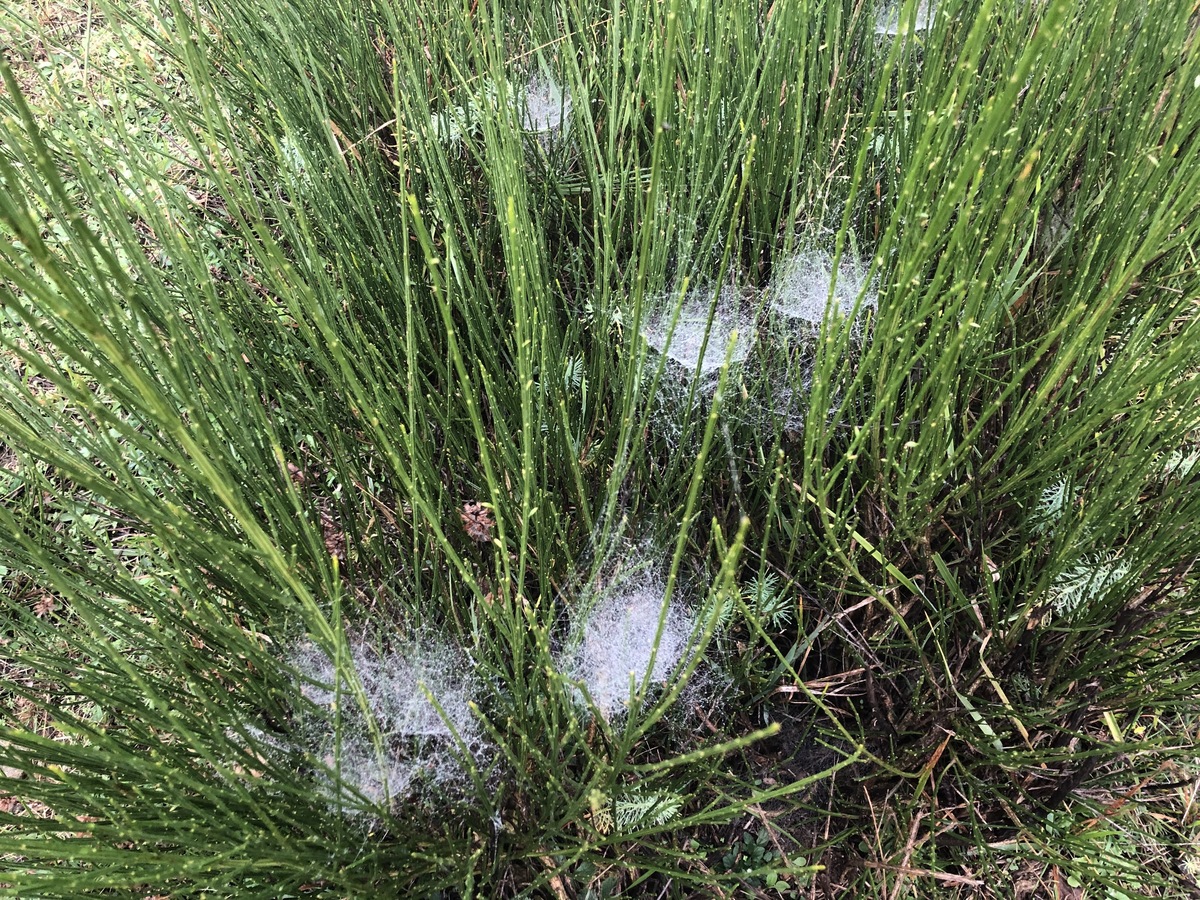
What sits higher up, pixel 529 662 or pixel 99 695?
pixel 99 695

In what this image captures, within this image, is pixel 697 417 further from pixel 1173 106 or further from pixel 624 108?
pixel 1173 106

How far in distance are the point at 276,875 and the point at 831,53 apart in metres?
1.61

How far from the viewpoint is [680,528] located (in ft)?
3.30

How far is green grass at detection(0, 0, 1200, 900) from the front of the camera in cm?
91

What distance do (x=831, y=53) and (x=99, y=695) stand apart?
1550 millimetres

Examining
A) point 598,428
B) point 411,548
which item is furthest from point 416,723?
point 598,428

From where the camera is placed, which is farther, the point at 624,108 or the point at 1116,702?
the point at 624,108

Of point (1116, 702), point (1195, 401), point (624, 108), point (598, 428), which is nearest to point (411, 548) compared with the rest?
point (598, 428)

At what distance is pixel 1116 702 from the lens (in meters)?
1.11

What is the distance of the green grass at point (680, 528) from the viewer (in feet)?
2.97

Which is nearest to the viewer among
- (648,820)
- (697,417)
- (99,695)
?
(99,695)

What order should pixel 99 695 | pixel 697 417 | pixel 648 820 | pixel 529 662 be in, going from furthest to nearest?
pixel 697 417, pixel 529 662, pixel 648 820, pixel 99 695

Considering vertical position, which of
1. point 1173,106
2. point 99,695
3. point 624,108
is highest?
point 624,108

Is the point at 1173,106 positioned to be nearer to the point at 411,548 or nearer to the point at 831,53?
the point at 831,53
